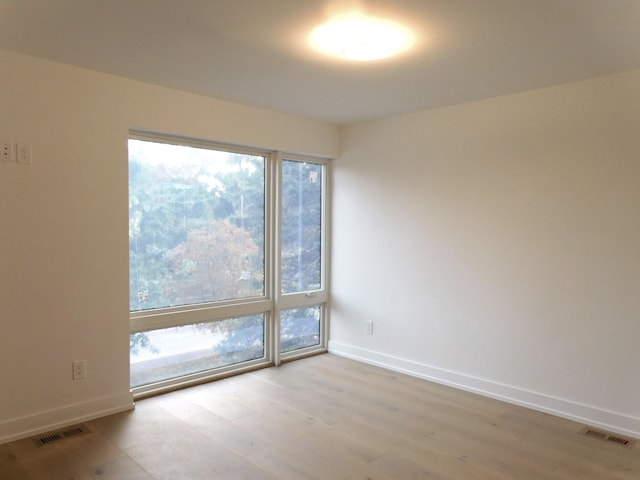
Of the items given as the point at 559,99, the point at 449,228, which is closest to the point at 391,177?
the point at 449,228

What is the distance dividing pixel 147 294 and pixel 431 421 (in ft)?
7.47

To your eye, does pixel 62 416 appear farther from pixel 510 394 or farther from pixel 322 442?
pixel 510 394

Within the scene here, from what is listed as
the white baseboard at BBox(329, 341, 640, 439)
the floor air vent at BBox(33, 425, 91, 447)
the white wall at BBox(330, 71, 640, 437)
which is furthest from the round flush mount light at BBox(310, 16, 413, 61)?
the floor air vent at BBox(33, 425, 91, 447)

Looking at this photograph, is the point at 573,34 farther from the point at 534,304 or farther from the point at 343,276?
the point at 343,276

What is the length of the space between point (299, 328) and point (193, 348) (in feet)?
3.92

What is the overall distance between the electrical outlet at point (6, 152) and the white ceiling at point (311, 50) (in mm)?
567

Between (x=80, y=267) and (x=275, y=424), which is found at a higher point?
(x=80, y=267)

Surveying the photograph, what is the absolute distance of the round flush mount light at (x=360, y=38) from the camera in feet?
7.69

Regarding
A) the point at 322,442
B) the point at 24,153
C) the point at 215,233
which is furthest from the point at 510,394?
the point at 24,153

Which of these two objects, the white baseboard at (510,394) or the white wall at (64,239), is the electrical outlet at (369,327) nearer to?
the white baseboard at (510,394)

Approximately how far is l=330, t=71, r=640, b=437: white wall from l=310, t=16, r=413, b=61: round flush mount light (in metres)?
1.43

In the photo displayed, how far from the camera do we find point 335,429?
309 centimetres

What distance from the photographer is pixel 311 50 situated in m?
2.70

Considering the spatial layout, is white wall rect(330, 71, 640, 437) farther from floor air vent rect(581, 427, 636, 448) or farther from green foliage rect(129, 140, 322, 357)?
green foliage rect(129, 140, 322, 357)
